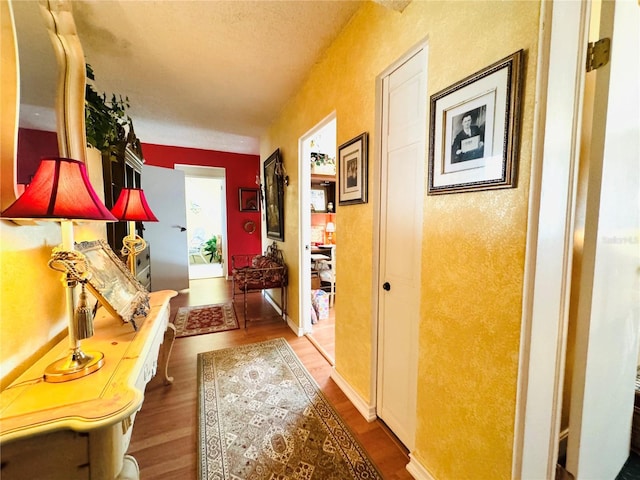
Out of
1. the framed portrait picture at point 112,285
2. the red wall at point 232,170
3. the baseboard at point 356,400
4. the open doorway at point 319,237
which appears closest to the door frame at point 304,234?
the open doorway at point 319,237

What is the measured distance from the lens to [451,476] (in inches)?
43.6

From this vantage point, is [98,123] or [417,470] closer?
[417,470]

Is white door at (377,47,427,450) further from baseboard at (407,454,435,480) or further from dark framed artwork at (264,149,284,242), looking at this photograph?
dark framed artwork at (264,149,284,242)

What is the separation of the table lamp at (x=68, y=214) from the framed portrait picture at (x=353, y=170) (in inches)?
Answer: 51.7

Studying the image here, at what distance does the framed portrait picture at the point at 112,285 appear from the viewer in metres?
1.14

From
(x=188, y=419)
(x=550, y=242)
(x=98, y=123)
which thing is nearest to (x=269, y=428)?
(x=188, y=419)

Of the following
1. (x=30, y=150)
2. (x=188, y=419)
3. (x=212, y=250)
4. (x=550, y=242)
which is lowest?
(x=188, y=419)

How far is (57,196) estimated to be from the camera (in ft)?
2.56

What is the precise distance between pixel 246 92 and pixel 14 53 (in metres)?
2.10

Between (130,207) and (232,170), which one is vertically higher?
(232,170)

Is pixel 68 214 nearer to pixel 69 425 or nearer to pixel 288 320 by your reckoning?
pixel 69 425

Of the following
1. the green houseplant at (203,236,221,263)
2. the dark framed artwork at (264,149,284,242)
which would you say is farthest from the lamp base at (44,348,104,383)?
the green houseplant at (203,236,221,263)

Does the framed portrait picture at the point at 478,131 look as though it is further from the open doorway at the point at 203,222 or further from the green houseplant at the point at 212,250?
the green houseplant at the point at 212,250

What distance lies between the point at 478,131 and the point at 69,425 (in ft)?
5.18
